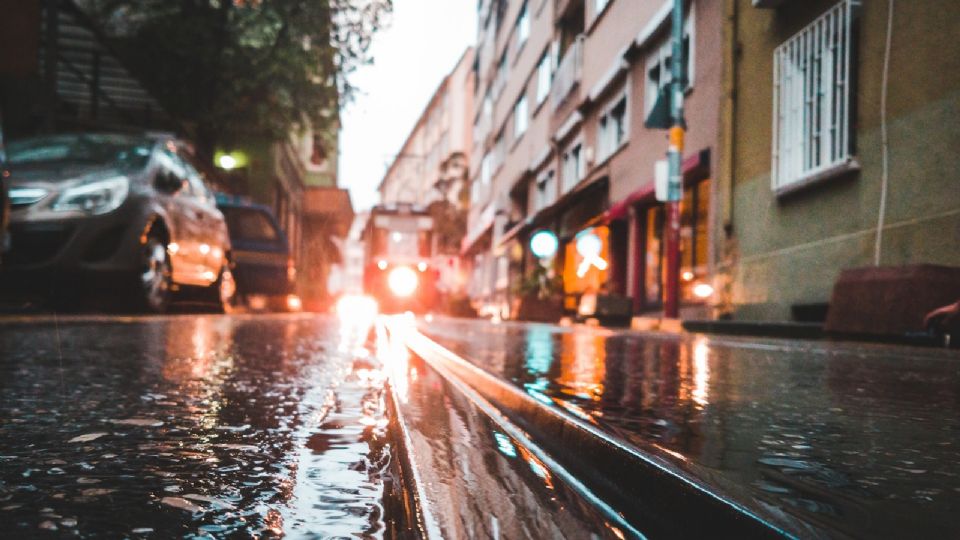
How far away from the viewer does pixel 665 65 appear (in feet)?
44.8

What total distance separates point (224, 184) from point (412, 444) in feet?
78.3

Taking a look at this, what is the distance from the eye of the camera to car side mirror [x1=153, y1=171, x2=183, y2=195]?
8.10 m

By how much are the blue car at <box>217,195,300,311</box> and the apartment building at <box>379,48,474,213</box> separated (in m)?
17.4

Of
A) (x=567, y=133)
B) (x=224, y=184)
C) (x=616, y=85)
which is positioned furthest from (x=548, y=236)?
(x=224, y=184)

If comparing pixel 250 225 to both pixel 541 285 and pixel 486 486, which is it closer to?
pixel 541 285

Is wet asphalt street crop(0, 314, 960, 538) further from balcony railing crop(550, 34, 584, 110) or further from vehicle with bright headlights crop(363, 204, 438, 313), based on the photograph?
vehicle with bright headlights crop(363, 204, 438, 313)

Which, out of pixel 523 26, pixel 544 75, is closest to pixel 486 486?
pixel 544 75

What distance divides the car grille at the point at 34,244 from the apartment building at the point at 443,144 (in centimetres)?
2340

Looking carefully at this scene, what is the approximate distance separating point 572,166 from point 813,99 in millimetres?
12385

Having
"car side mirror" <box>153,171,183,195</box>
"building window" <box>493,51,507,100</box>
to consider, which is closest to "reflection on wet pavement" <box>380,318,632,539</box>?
"car side mirror" <box>153,171,183,195</box>

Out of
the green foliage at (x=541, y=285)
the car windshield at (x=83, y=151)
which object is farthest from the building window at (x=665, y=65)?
the car windshield at (x=83, y=151)

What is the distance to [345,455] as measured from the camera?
1.49 m

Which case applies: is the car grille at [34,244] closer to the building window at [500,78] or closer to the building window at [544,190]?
the building window at [544,190]

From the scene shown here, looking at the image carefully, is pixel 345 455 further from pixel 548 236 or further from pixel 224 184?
pixel 224 184
